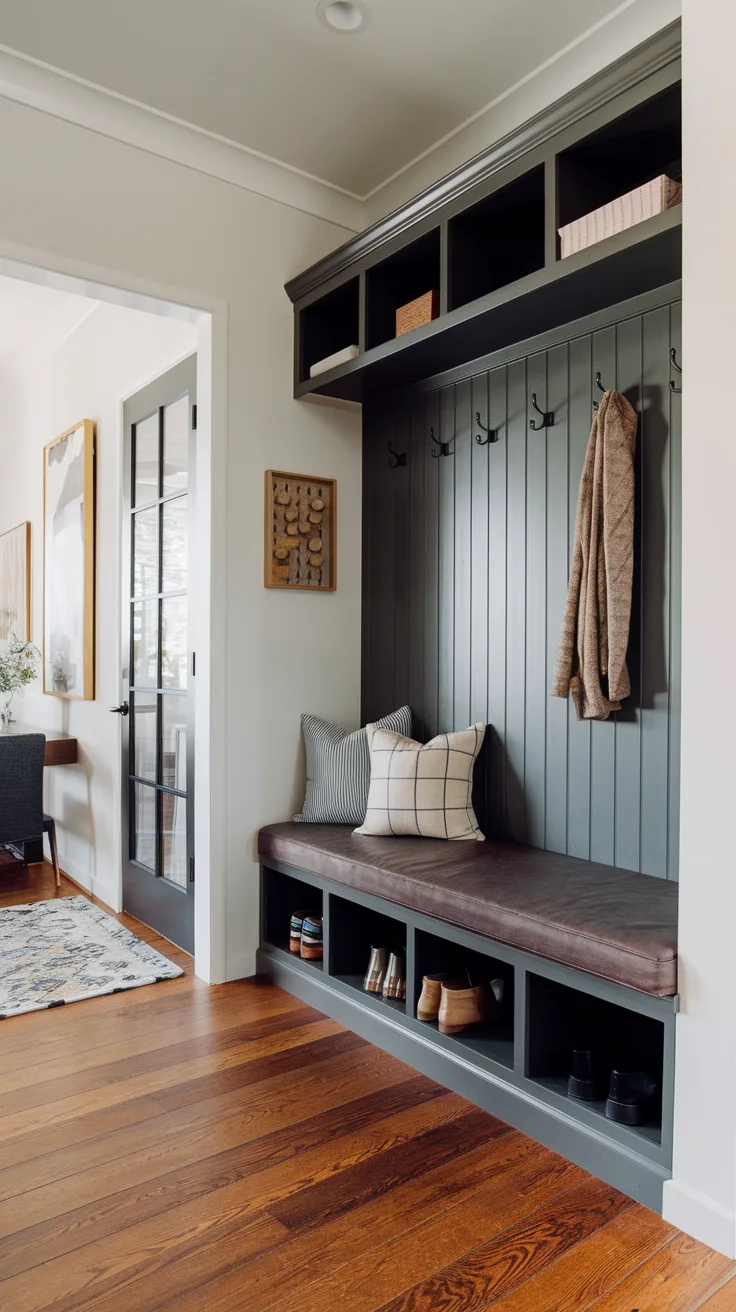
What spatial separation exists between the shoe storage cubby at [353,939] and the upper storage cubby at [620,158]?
2052mm

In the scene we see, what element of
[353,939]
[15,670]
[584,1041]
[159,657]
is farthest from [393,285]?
[15,670]

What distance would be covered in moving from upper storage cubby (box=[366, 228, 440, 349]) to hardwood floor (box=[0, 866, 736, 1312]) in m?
2.28

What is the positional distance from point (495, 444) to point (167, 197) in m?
1.37

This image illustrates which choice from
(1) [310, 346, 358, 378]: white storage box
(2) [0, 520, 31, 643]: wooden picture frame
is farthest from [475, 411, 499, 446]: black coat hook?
(2) [0, 520, 31, 643]: wooden picture frame

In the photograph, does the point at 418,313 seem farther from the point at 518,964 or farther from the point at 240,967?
the point at 240,967

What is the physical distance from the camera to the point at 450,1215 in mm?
1770

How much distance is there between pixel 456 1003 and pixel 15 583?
14.1 feet

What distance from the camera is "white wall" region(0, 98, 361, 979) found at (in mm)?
2762

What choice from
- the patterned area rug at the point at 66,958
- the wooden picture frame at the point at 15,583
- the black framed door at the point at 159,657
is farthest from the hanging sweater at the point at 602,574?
the wooden picture frame at the point at 15,583

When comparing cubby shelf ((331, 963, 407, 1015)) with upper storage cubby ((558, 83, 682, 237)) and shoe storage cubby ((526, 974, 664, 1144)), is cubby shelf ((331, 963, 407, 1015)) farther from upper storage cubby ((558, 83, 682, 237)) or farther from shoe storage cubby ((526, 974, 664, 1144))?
upper storage cubby ((558, 83, 682, 237))

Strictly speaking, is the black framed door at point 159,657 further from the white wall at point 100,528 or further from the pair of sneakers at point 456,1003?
the pair of sneakers at point 456,1003

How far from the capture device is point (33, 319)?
461 centimetres

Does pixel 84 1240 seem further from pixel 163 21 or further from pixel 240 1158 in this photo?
pixel 163 21

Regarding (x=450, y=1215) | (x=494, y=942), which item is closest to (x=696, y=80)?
(x=494, y=942)
